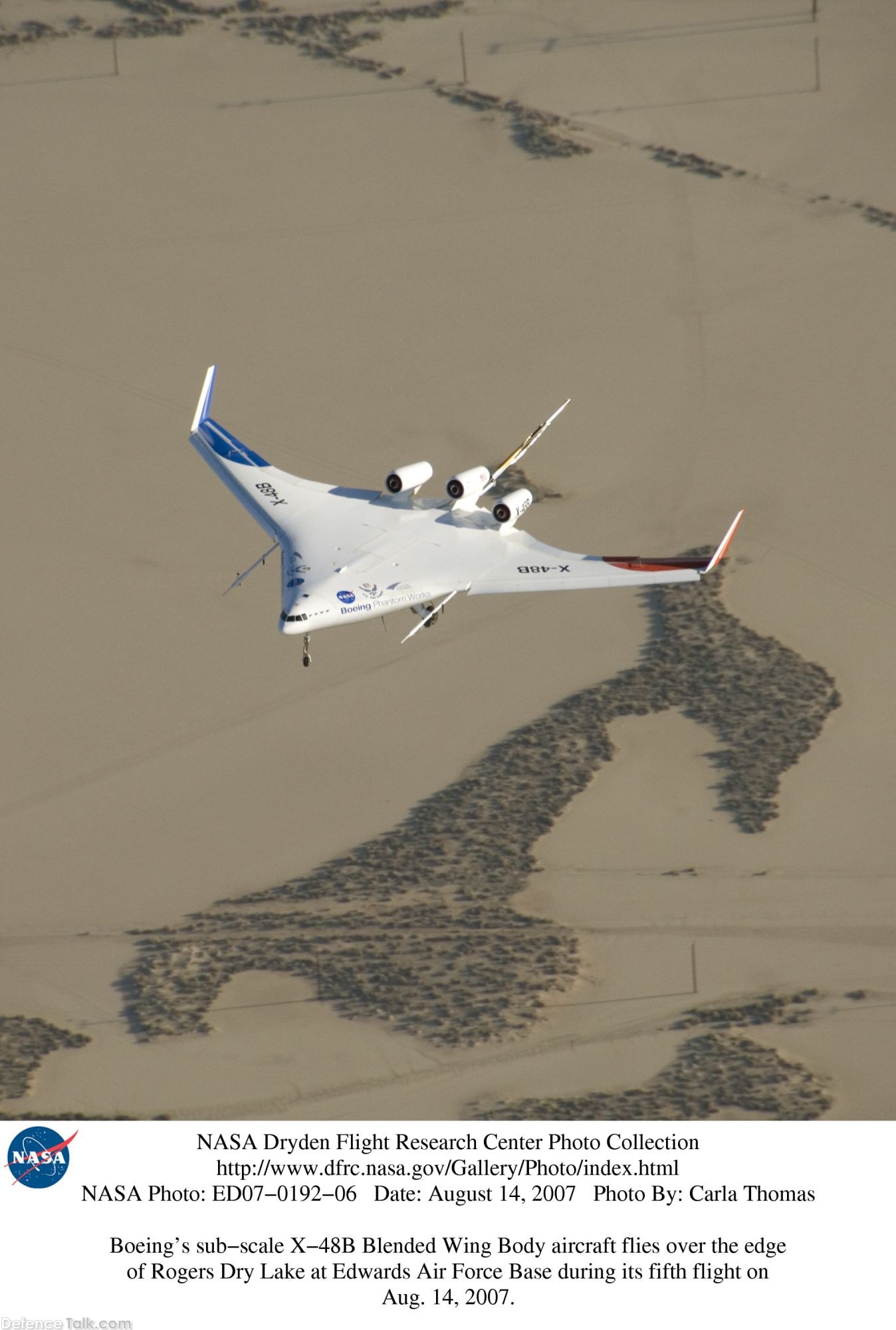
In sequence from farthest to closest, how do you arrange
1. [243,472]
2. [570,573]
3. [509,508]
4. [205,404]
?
[205,404], [243,472], [509,508], [570,573]

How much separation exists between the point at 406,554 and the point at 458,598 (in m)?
11.9

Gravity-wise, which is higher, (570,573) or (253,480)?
(253,480)

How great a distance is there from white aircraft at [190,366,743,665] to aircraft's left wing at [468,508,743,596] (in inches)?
1.1

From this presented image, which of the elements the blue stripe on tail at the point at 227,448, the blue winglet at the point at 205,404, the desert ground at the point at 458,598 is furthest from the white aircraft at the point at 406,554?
the desert ground at the point at 458,598

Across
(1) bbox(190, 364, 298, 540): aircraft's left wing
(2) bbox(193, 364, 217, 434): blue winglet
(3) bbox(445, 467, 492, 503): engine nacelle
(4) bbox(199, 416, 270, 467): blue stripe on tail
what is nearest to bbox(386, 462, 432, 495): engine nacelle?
(3) bbox(445, 467, 492, 503): engine nacelle

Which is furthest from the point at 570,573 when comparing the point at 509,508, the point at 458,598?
the point at 458,598

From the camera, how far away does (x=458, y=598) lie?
79.4 meters

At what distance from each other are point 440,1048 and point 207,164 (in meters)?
38.2

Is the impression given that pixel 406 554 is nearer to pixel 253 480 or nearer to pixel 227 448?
pixel 253 480

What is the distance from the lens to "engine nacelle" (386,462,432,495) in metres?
69.3

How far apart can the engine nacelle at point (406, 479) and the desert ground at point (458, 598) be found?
10.3 meters

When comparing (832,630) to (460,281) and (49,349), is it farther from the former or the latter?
(49,349)

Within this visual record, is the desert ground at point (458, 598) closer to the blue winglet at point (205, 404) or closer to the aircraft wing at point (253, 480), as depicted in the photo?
the blue winglet at point (205, 404)
